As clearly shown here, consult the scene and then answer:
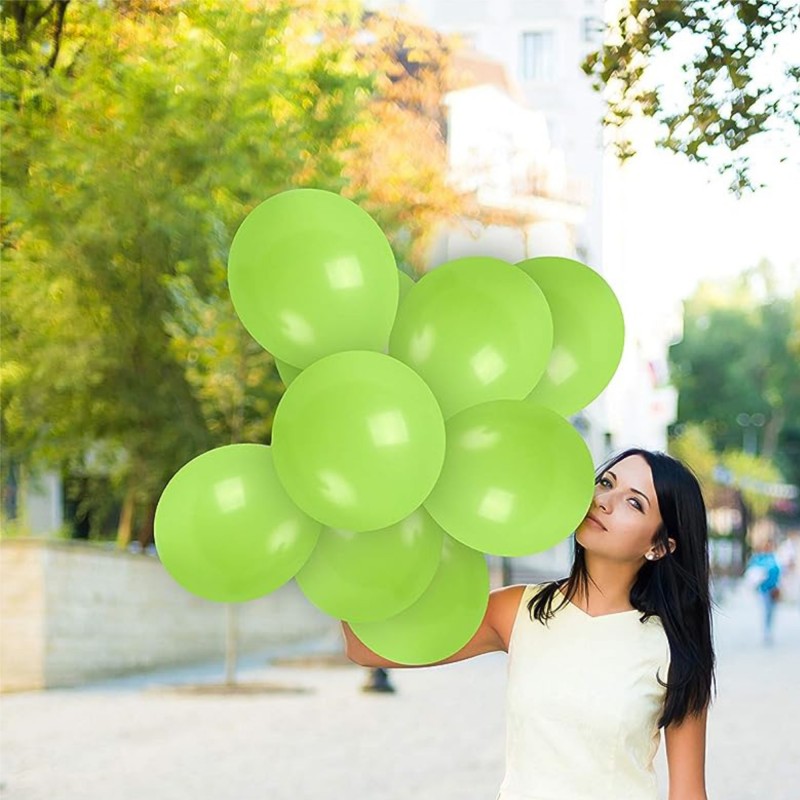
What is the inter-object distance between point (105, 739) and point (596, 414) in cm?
2305

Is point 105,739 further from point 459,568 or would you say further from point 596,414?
point 596,414

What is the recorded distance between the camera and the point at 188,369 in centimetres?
1415

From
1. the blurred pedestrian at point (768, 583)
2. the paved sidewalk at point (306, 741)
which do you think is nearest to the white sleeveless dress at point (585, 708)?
the paved sidewalk at point (306, 741)

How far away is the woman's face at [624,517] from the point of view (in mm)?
2752

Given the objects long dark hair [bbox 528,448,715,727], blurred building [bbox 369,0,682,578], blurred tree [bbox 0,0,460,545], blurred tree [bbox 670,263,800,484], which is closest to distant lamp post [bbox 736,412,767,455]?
blurred tree [bbox 670,263,800,484]

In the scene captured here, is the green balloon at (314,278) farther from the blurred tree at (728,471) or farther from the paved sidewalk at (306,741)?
the blurred tree at (728,471)

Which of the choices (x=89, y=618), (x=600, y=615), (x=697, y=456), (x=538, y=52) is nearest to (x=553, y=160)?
(x=538, y=52)

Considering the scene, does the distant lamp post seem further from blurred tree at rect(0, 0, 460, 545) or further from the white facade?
blurred tree at rect(0, 0, 460, 545)

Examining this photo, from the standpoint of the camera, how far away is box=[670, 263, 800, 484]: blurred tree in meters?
62.1

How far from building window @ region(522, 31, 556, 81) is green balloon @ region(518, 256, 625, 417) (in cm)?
3827

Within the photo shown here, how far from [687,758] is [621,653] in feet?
0.68

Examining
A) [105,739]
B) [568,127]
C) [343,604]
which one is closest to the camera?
[343,604]

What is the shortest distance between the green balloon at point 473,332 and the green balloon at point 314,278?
0.20 feet

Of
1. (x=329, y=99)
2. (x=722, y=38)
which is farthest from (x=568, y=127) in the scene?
(x=722, y=38)
